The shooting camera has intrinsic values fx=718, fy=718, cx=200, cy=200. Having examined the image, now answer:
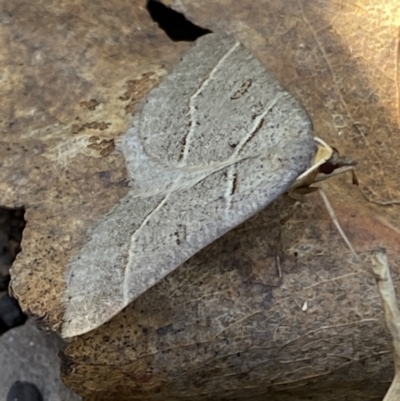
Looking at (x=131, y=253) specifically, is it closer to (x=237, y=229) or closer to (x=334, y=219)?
(x=237, y=229)

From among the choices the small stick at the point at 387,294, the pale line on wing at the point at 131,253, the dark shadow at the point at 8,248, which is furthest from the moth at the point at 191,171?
the dark shadow at the point at 8,248

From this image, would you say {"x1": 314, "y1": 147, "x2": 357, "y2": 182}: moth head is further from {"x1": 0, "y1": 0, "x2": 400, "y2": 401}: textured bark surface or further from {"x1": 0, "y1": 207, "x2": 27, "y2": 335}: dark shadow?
{"x1": 0, "y1": 207, "x2": 27, "y2": 335}: dark shadow

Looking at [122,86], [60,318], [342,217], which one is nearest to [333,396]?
[342,217]

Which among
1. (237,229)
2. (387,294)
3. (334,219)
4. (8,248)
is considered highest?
(387,294)

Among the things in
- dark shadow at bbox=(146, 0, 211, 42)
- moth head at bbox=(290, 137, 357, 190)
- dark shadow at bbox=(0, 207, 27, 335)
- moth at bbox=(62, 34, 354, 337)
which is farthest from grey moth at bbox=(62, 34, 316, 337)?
dark shadow at bbox=(0, 207, 27, 335)

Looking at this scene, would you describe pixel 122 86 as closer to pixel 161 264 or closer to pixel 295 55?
pixel 295 55

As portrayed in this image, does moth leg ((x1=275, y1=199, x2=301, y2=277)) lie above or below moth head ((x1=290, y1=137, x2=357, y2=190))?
below

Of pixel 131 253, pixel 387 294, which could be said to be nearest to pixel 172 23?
pixel 131 253
